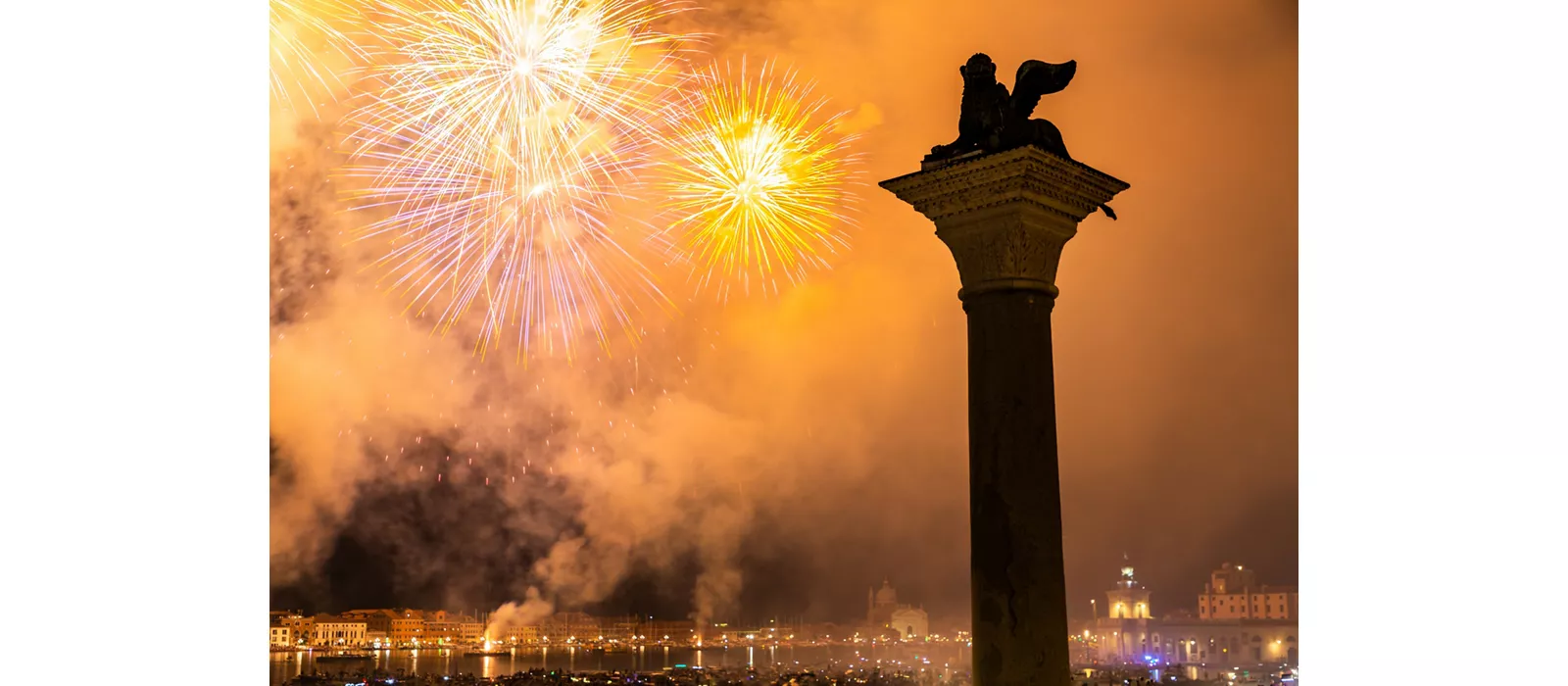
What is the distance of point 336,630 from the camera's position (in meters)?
10.9

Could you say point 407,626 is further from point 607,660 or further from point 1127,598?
point 1127,598

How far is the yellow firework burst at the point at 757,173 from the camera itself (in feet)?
28.9

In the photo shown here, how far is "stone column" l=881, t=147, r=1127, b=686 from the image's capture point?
14.5 ft

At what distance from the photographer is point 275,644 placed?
9.76 meters

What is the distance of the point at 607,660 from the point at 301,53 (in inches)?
214

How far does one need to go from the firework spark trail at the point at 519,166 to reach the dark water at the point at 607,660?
2.57 meters

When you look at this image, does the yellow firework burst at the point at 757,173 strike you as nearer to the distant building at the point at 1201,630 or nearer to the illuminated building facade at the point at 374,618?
the distant building at the point at 1201,630

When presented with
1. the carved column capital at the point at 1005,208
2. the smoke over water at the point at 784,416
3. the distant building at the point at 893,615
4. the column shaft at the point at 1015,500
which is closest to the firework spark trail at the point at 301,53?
the smoke over water at the point at 784,416

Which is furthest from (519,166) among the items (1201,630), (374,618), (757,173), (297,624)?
(1201,630)
